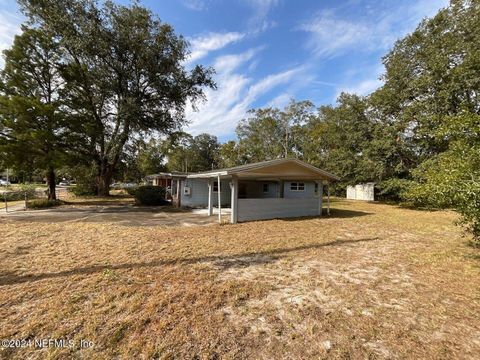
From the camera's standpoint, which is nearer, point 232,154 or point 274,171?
point 274,171

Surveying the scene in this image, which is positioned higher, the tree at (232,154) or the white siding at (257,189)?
the tree at (232,154)

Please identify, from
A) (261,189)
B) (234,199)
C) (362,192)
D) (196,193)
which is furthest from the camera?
(362,192)

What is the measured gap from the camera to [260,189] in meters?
18.0

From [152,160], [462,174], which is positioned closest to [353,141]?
[462,174]

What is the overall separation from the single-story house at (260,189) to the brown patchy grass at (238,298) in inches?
159

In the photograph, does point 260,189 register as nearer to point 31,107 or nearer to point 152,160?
point 31,107

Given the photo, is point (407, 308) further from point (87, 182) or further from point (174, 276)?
point (87, 182)

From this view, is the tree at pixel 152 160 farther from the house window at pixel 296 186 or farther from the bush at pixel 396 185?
the bush at pixel 396 185

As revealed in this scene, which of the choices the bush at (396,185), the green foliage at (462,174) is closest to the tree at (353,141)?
the bush at (396,185)

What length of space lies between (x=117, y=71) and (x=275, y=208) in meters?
16.9

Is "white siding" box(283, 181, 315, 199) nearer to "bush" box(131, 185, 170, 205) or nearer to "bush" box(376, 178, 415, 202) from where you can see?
"bush" box(376, 178, 415, 202)

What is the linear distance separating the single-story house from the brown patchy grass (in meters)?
4.04

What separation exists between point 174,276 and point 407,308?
4.04 metres

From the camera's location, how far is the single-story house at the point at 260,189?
11.2 metres
